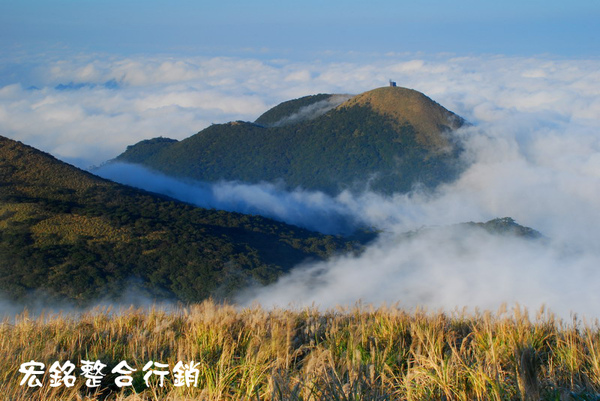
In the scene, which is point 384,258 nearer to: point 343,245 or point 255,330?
point 343,245

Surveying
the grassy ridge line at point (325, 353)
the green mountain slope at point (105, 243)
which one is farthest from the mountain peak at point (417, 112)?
the grassy ridge line at point (325, 353)

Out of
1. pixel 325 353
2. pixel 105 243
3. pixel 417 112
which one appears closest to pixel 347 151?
pixel 417 112

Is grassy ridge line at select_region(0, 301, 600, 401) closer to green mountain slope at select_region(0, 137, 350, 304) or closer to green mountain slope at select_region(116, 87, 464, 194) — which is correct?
green mountain slope at select_region(0, 137, 350, 304)

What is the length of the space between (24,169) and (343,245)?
5104 centimetres

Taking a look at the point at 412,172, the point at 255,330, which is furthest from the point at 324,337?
the point at 412,172

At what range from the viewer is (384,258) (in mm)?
85938

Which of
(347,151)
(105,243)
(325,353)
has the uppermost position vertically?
(347,151)

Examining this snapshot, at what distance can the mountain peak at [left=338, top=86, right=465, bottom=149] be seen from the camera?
177m

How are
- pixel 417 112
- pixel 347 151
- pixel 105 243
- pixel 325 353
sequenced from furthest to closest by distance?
pixel 347 151 < pixel 417 112 < pixel 105 243 < pixel 325 353

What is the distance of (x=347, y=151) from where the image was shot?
600ft

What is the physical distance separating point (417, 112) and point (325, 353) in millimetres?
180022

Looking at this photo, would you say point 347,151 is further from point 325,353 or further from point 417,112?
point 325,353

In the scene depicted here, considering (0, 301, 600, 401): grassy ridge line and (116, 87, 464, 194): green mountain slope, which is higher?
(116, 87, 464, 194): green mountain slope

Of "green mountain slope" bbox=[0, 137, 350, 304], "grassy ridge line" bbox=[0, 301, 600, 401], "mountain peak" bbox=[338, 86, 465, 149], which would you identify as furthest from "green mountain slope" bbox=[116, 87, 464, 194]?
"grassy ridge line" bbox=[0, 301, 600, 401]
